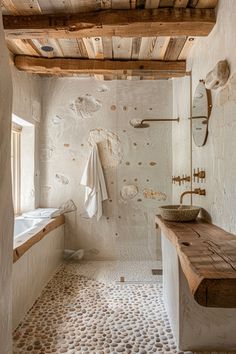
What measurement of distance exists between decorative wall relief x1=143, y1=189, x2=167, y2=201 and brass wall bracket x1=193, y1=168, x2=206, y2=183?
2.87ft

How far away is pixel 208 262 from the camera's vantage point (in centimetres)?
112

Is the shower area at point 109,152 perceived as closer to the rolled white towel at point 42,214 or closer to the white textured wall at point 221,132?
the rolled white towel at point 42,214

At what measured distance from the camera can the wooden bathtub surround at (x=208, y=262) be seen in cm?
94

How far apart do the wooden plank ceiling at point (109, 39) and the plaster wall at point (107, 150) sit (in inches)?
13.3

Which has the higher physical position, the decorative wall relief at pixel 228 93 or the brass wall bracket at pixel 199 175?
the decorative wall relief at pixel 228 93

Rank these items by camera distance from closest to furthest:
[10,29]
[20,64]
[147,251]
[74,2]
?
[74,2], [10,29], [20,64], [147,251]

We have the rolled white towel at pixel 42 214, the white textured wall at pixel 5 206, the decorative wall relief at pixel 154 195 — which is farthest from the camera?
the decorative wall relief at pixel 154 195

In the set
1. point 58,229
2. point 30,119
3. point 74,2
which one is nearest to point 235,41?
point 74,2

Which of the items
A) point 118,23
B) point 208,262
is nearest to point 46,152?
point 118,23

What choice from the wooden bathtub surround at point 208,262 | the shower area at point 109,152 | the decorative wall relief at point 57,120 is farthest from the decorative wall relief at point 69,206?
the wooden bathtub surround at point 208,262

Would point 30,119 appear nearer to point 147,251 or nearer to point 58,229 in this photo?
point 58,229

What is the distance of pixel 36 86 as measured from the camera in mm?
3373

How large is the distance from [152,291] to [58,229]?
1313 millimetres

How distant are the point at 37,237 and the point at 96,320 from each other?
0.87 meters
